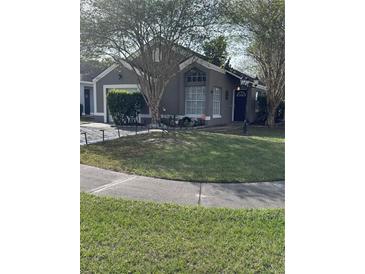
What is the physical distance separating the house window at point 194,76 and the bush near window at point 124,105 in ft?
10.4

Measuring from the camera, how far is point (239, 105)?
2138 centimetres

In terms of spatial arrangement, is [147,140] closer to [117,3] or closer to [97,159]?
[97,159]

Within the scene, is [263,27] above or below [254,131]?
above

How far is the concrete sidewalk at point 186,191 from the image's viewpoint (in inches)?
177

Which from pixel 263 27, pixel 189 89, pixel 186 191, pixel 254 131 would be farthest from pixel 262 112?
pixel 186 191

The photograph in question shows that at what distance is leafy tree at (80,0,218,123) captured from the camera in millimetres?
11102

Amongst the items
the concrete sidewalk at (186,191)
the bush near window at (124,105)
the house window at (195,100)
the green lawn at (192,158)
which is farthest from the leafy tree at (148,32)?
the concrete sidewalk at (186,191)

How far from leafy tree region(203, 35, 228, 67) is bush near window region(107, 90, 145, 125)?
4.72 metres

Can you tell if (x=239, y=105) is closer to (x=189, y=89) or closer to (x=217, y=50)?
(x=189, y=89)

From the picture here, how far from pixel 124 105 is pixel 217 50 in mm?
6256

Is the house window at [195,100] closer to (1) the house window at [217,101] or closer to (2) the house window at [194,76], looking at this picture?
(2) the house window at [194,76]

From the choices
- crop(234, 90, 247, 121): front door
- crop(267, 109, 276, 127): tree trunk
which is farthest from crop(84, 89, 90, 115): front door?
crop(267, 109, 276, 127): tree trunk

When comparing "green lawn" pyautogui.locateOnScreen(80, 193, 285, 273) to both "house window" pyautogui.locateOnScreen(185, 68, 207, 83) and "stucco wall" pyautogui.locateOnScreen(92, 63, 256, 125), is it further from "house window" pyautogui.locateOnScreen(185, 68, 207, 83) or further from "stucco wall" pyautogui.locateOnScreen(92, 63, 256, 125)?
"house window" pyautogui.locateOnScreen(185, 68, 207, 83)
